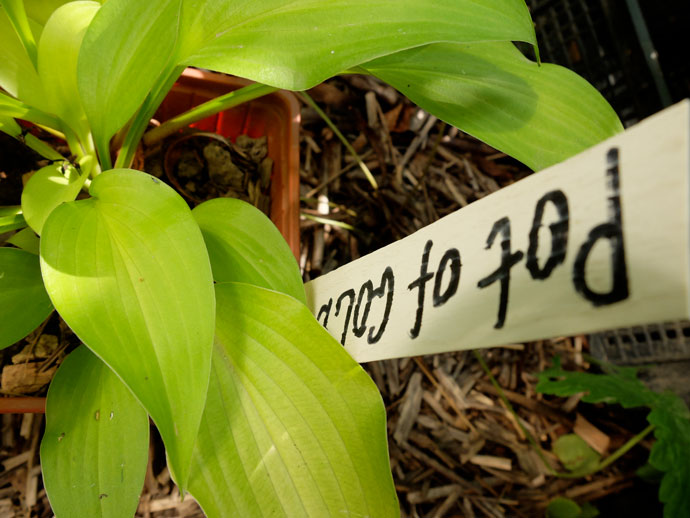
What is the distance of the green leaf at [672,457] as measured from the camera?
78 cm

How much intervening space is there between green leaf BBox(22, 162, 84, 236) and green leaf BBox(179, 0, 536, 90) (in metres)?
0.20

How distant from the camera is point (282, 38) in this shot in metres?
0.50

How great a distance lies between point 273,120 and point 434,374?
59cm

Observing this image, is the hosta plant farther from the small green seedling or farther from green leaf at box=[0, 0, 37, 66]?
the small green seedling

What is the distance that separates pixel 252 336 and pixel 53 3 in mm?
574

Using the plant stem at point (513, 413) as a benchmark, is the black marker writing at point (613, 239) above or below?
above

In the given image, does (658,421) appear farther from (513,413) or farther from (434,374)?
(434,374)

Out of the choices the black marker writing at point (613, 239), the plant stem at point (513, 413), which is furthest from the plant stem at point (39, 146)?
the plant stem at point (513, 413)

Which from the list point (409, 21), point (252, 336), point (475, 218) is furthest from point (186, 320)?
point (409, 21)

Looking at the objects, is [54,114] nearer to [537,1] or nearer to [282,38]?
[282,38]

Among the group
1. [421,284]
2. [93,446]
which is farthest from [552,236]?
[93,446]

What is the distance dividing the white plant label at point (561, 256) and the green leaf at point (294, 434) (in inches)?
3.2

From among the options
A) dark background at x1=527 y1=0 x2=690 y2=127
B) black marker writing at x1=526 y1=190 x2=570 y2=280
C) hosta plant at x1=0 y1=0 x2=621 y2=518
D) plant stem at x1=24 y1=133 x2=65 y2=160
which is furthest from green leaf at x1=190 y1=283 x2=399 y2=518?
dark background at x1=527 y1=0 x2=690 y2=127

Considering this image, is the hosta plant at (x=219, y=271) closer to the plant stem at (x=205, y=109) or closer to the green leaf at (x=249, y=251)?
the green leaf at (x=249, y=251)
